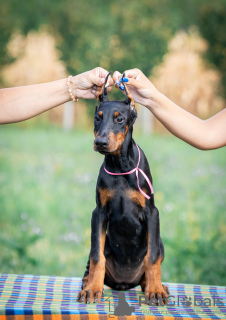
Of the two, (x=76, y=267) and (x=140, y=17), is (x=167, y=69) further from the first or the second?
(x=76, y=267)

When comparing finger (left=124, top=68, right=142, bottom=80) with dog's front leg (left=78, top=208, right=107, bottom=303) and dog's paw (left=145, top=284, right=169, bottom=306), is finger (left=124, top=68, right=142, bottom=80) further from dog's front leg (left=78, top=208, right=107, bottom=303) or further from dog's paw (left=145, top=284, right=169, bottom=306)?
dog's paw (left=145, top=284, right=169, bottom=306)

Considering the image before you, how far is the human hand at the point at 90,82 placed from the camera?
2588mm

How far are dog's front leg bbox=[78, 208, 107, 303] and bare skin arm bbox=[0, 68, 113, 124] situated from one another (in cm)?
72

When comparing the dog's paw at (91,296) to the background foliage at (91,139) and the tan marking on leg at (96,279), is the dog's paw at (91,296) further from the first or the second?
the background foliage at (91,139)

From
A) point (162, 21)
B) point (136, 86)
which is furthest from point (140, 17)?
point (136, 86)

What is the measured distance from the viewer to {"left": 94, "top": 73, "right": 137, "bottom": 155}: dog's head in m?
2.19

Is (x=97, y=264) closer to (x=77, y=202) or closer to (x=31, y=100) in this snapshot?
(x=31, y=100)

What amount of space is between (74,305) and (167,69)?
268 inches

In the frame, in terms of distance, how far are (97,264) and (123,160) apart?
546 mm

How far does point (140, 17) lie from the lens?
Result: 28.3 feet

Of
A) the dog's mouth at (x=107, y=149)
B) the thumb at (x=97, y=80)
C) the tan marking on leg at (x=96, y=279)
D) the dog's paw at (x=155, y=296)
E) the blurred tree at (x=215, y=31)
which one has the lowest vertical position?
the dog's paw at (x=155, y=296)

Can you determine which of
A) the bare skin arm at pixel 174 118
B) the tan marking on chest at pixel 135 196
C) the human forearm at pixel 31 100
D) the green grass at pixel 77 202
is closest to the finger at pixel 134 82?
the bare skin arm at pixel 174 118

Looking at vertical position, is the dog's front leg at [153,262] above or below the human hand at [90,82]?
below

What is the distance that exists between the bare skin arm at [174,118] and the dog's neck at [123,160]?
0.33 meters
